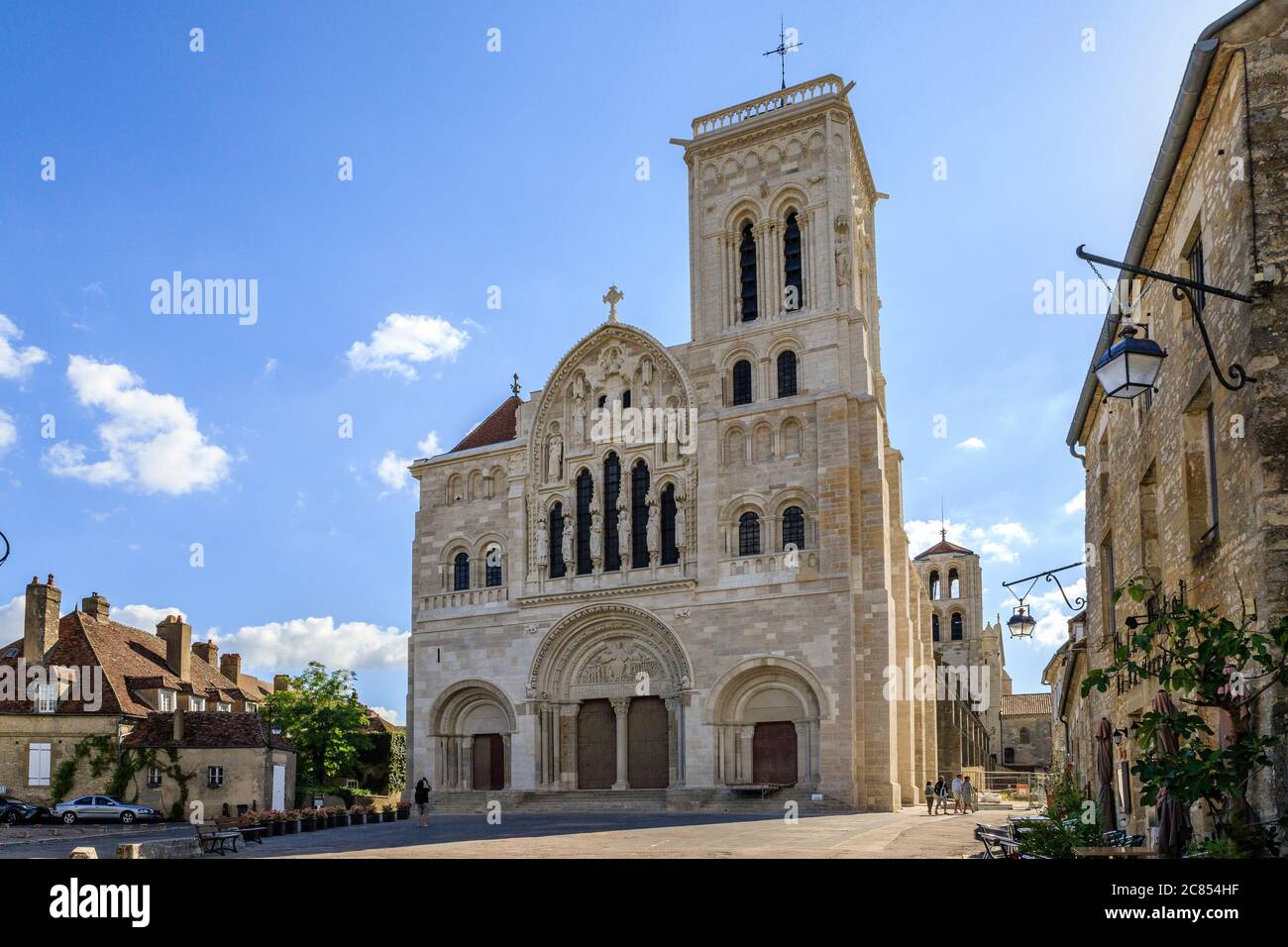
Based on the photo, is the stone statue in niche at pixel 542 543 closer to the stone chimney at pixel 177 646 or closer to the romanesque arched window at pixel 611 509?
the romanesque arched window at pixel 611 509

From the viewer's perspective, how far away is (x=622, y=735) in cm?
3756

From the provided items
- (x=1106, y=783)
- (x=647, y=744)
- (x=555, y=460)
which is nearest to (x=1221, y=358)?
(x=1106, y=783)

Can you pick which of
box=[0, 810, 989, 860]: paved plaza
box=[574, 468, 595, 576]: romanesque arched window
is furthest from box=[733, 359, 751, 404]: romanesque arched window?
box=[0, 810, 989, 860]: paved plaza

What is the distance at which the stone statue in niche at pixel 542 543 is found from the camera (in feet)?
130

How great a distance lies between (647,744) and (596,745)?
6.25 feet

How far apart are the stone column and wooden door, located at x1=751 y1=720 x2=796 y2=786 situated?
436 centimetres

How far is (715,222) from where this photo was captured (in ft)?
136

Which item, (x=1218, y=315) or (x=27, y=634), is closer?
(x=1218, y=315)

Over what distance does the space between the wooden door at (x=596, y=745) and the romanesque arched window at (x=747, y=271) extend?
14.0 meters

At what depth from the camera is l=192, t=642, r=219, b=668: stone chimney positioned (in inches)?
A: 2247

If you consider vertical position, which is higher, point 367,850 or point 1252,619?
point 1252,619

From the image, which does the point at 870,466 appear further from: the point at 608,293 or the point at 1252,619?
the point at 1252,619
